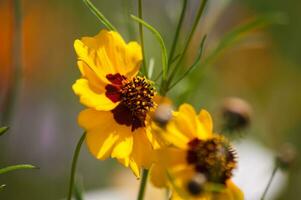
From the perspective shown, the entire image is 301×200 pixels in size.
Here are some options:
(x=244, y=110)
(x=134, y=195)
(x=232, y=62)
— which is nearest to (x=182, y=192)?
(x=244, y=110)

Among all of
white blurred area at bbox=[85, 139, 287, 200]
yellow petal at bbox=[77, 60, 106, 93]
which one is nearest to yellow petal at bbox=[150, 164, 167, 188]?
yellow petal at bbox=[77, 60, 106, 93]

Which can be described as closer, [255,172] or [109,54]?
[109,54]

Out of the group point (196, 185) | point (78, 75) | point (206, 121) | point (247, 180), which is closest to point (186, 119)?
point (206, 121)

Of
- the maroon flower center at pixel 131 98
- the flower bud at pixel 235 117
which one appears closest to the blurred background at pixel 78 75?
the flower bud at pixel 235 117

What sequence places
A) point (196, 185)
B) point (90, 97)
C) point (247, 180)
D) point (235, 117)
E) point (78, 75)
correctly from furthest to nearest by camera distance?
point (78, 75), point (247, 180), point (235, 117), point (90, 97), point (196, 185)

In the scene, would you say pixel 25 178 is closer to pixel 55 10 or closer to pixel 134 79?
pixel 55 10

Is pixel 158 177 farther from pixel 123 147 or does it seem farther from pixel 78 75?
pixel 78 75
